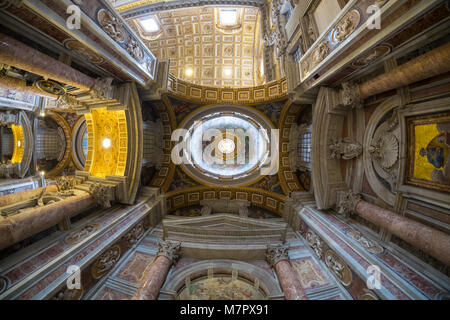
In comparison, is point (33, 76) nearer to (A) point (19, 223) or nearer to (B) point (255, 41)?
(A) point (19, 223)

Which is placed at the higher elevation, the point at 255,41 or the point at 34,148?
the point at 255,41

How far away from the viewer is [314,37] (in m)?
7.29

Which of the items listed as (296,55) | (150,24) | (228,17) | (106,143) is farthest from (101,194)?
(228,17)

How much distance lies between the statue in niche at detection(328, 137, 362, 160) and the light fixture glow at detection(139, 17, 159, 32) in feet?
55.9

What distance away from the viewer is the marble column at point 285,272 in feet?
17.6

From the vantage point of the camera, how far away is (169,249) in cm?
675

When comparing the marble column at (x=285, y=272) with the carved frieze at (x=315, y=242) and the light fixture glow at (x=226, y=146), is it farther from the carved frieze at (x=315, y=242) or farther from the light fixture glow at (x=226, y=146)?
the light fixture glow at (x=226, y=146)

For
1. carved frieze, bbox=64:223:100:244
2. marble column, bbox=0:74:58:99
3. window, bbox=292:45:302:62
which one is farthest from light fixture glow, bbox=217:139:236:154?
marble column, bbox=0:74:58:99

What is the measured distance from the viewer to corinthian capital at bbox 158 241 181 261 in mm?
6611

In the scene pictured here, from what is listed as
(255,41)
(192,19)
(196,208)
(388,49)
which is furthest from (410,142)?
(192,19)

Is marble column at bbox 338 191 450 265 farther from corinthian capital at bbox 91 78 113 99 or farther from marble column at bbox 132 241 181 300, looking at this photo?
corinthian capital at bbox 91 78 113 99

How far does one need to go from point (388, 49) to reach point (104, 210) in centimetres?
1156

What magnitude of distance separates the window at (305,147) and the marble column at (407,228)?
3.40 meters

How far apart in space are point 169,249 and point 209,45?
18020mm
